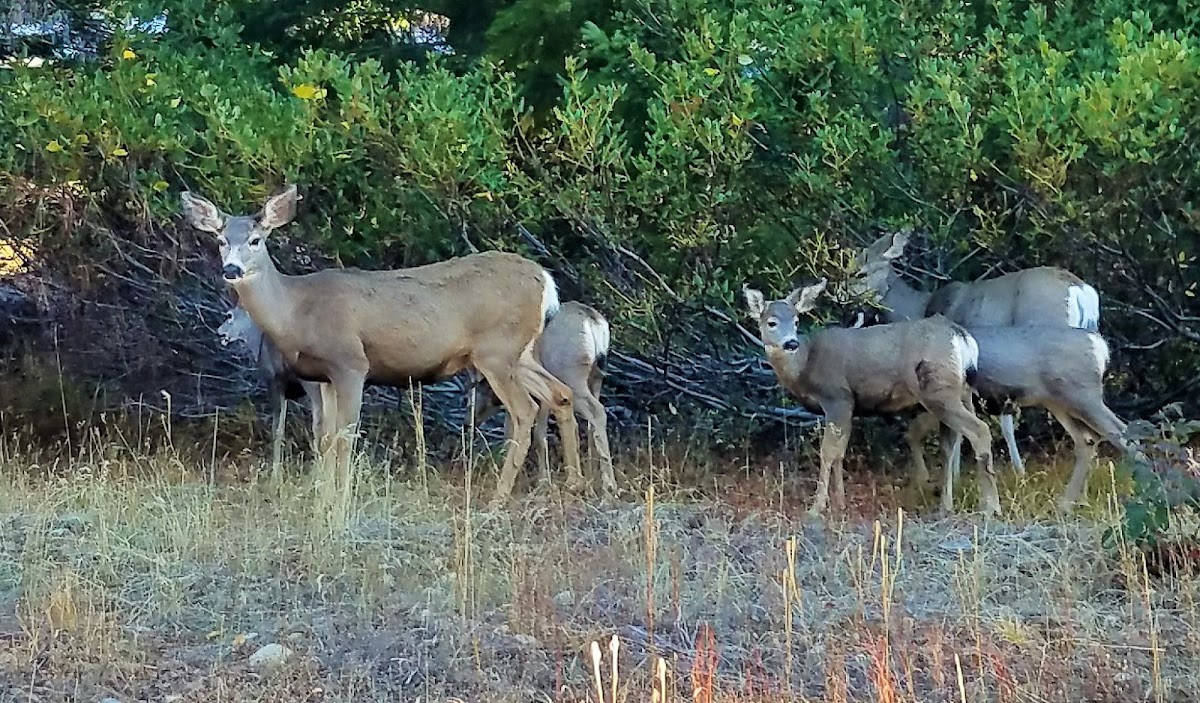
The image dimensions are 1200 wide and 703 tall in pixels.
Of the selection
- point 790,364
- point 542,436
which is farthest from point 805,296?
point 542,436

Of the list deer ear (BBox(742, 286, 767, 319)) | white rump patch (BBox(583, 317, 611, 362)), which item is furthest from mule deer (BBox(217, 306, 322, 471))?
deer ear (BBox(742, 286, 767, 319))

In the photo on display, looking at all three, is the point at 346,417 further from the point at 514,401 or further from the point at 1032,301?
the point at 1032,301

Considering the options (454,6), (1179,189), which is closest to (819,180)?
(1179,189)

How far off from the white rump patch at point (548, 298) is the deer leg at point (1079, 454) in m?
2.86

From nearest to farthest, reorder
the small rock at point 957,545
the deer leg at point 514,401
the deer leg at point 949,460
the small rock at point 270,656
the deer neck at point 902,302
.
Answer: the small rock at point 270,656, the small rock at point 957,545, the deer leg at point 949,460, the deer leg at point 514,401, the deer neck at point 902,302

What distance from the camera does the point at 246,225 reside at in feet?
30.6

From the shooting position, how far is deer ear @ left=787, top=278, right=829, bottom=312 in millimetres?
9398

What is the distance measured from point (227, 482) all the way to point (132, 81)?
2680 millimetres

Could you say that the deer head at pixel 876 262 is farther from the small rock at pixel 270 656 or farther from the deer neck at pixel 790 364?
the small rock at pixel 270 656

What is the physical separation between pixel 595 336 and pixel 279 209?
2030 millimetres

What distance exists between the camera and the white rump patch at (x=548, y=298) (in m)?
9.63

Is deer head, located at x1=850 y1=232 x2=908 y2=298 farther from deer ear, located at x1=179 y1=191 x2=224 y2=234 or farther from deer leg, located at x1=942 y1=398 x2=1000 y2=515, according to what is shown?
deer ear, located at x1=179 y1=191 x2=224 y2=234

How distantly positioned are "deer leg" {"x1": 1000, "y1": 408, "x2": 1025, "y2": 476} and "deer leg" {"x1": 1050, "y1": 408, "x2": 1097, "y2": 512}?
0.33 meters

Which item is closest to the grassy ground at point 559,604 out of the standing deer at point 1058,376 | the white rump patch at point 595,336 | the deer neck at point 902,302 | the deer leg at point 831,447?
the deer leg at point 831,447
